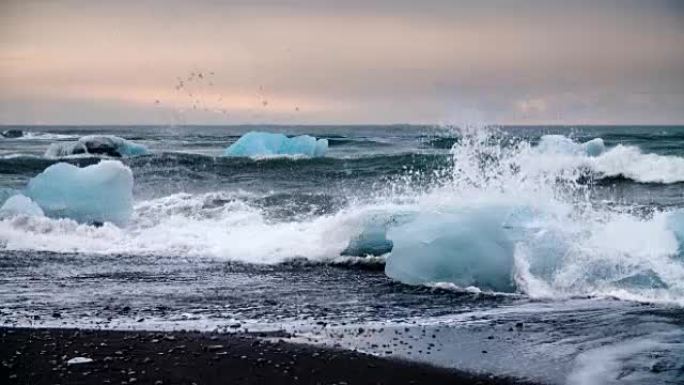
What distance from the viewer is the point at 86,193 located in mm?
14336

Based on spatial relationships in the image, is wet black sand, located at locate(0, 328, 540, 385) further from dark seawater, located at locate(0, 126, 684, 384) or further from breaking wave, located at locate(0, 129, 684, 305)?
breaking wave, located at locate(0, 129, 684, 305)

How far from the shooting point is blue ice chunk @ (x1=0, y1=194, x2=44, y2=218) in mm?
13414

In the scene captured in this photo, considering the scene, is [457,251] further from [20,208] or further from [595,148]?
[595,148]

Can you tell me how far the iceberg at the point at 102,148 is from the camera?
34.4 metres

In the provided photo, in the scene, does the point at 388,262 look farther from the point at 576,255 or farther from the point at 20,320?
the point at 20,320

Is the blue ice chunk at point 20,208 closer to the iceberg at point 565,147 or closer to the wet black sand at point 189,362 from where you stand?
the wet black sand at point 189,362

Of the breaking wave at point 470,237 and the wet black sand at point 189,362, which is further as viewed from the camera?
the breaking wave at point 470,237

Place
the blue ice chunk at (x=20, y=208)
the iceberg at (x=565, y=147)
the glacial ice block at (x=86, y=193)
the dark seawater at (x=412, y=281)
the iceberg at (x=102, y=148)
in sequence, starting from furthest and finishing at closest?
1. the iceberg at (x=102, y=148)
2. the iceberg at (x=565, y=147)
3. the glacial ice block at (x=86, y=193)
4. the blue ice chunk at (x=20, y=208)
5. the dark seawater at (x=412, y=281)

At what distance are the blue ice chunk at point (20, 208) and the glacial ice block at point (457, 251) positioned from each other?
7.38 meters

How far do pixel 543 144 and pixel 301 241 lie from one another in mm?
16904

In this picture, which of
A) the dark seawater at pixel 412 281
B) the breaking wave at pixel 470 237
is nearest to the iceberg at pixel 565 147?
the breaking wave at pixel 470 237

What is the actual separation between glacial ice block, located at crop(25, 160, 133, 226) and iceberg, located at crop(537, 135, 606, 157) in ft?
52.1

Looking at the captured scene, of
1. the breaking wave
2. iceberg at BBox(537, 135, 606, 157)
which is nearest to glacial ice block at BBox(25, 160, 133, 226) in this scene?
the breaking wave

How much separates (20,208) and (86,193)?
1.26 meters
